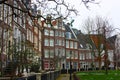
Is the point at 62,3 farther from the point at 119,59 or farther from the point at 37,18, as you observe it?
the point at 119,59

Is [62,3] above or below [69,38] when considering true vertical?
below

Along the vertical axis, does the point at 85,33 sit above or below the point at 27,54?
above

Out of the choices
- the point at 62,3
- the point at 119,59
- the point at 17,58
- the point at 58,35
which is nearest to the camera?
the point at 62,3

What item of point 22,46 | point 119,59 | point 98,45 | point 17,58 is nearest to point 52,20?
point 17,58

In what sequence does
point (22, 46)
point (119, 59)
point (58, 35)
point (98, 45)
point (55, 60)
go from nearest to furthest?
point (22, 46)
point (98, 45)
point (55, 60)
point (58, 35)
point (119, 59)

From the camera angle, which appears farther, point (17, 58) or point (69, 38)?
point (69, 38)

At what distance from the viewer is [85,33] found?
8475cm

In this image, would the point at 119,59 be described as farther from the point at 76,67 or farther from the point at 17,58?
the point at 17,58

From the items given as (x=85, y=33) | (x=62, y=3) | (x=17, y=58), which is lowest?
(x=17, y=58)

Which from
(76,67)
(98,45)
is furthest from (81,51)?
(98,45)

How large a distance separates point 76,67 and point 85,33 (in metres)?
30.6

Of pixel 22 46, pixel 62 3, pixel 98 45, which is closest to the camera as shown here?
pixel 62 3

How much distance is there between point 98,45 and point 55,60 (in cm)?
1333

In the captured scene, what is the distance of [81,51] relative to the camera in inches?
4712
